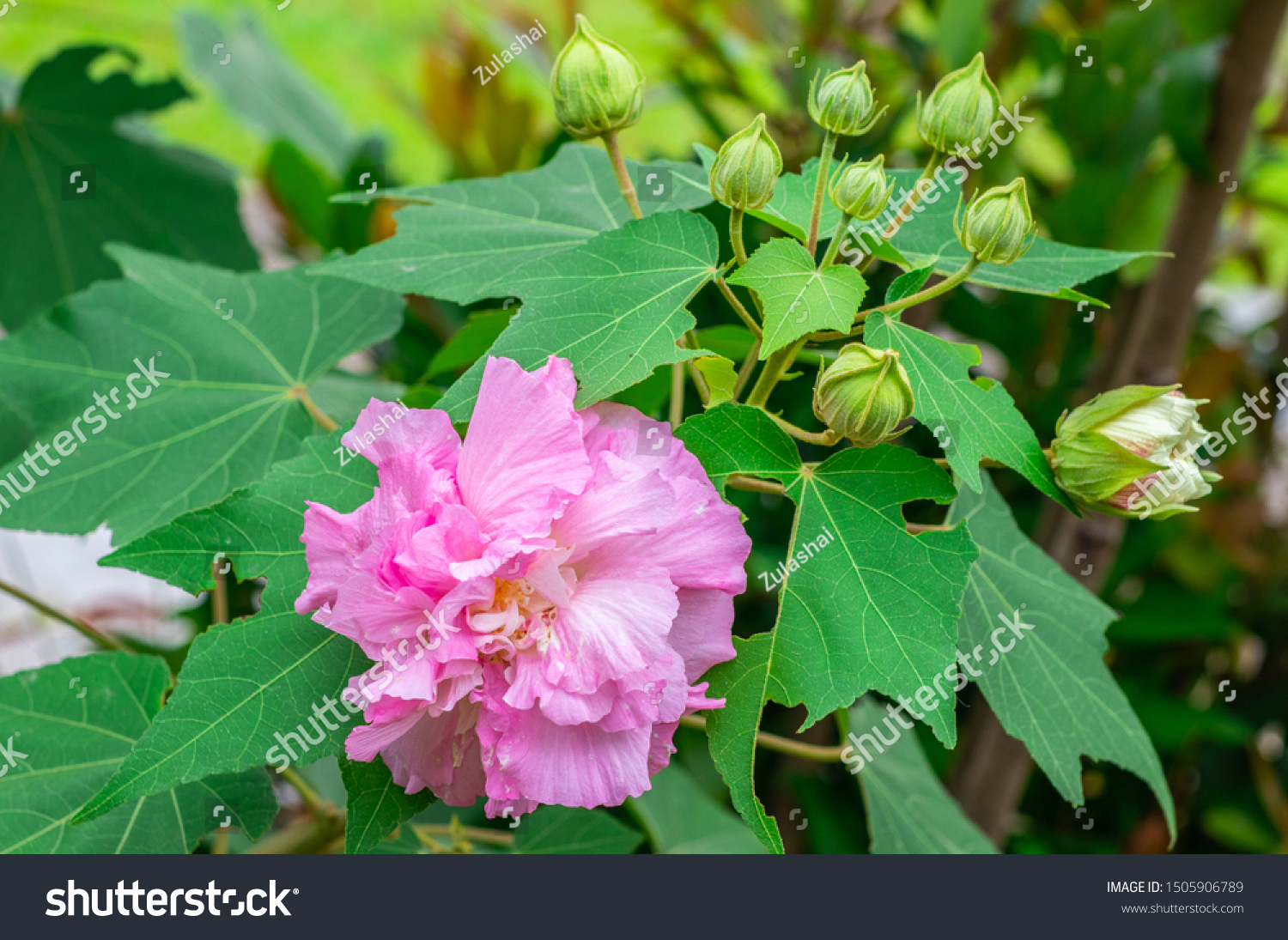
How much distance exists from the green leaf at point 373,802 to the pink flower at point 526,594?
0.8 inches

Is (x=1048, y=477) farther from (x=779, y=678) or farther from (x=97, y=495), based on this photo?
(x=97, y=495)

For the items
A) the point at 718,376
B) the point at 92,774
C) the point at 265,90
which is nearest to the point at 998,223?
the point at 718,376

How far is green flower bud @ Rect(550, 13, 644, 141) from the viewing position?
1.91 ft

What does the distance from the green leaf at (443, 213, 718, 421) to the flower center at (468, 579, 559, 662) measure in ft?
0.30

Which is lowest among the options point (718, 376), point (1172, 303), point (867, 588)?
point (867, 588)

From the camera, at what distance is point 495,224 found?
697 mm

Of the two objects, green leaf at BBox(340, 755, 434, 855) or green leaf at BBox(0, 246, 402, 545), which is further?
Answer: green leaf at BBox(0, 246, 402, 545)

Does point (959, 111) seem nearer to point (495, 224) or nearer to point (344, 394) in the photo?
point (495, 224)

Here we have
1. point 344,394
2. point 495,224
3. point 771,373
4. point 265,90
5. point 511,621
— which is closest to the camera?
point 511,621

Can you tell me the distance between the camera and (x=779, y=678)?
500mm

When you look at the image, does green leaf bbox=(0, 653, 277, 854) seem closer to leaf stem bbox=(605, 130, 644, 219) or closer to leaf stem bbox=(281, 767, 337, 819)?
leaf stem bbox=(281, 767, 337, 819)

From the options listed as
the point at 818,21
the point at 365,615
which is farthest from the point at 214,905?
the point at 818,21

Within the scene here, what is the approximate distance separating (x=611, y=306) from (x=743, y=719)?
0.73 ft

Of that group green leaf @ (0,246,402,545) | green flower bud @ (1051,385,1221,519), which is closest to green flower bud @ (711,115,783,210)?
green flower bud @ (1051,385,1221,519)
